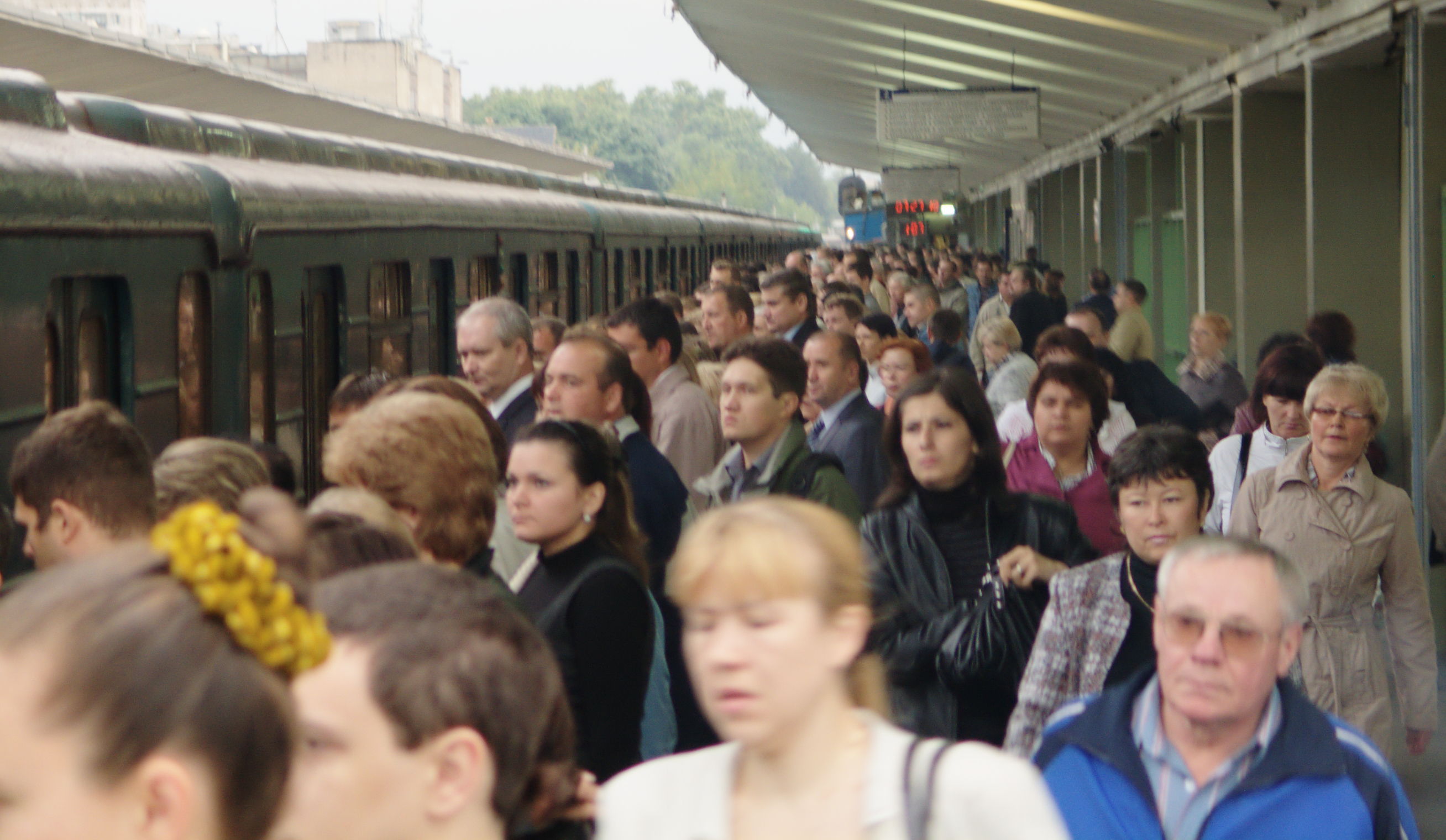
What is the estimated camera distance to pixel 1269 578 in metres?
2.98

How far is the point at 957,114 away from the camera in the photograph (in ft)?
59.1

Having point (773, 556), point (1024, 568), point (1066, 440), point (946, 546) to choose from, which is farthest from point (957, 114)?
point (773, 556)

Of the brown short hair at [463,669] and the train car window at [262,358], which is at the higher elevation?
the train car window at [262,358]

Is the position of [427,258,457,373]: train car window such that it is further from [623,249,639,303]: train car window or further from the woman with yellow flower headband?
the woman with yellow flower headband

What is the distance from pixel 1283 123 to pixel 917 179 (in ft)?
63.4

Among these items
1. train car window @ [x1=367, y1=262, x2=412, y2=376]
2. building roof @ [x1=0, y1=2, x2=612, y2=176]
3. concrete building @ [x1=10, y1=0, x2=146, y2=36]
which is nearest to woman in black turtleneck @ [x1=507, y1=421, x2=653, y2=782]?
train car window @ [x1=367, y1=262, x2=412, y2=376]

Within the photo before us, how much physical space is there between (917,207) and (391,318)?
106ft

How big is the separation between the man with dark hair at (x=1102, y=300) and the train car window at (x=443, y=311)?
5627 mm

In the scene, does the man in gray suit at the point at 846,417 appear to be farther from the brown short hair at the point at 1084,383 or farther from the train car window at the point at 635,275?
the train car window at the point at 635,275

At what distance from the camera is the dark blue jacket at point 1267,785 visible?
2811mm

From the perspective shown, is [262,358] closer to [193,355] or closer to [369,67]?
[193,355]

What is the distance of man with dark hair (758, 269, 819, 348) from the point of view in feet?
31.3

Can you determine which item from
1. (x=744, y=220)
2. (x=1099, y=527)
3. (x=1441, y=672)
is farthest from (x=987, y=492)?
(x=744, y=220)

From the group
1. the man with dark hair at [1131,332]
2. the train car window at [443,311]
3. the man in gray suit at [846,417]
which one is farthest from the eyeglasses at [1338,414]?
the man with dark hair at [1131,332]
